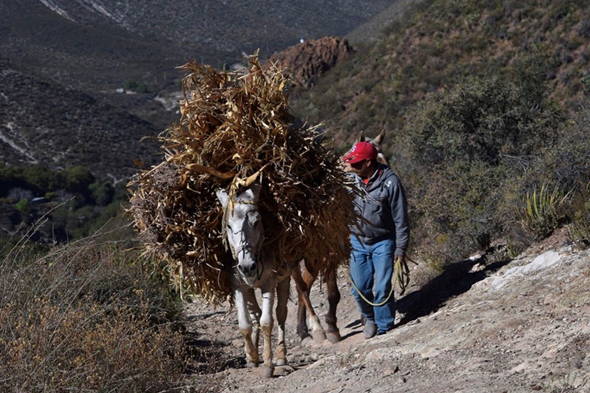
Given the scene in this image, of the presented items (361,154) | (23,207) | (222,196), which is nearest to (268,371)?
(222,196)

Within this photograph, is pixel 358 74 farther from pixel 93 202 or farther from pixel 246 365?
pixel 246 365

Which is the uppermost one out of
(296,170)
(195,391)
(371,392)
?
(296,170)

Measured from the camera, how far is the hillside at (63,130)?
41.3 m

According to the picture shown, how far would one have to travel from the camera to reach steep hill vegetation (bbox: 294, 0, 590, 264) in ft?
39.4

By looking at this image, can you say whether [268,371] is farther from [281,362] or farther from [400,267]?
[400,267]

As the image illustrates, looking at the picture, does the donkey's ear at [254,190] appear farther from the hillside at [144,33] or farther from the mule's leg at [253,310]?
the hillside at [144,33]

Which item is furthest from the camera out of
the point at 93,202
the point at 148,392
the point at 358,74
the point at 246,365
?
the point at 358,74

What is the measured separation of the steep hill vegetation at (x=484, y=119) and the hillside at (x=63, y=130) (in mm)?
11514

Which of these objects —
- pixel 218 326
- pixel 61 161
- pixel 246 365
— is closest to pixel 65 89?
pixel 61 161

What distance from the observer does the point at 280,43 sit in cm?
9000

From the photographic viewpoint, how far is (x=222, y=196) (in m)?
7.53

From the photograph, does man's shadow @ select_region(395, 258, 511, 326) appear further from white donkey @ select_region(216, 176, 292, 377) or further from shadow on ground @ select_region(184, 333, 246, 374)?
shadow on ground @ select_region(184, 333, 246, 374)

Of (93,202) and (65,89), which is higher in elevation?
(65,89)

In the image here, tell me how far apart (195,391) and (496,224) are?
6598 mm
